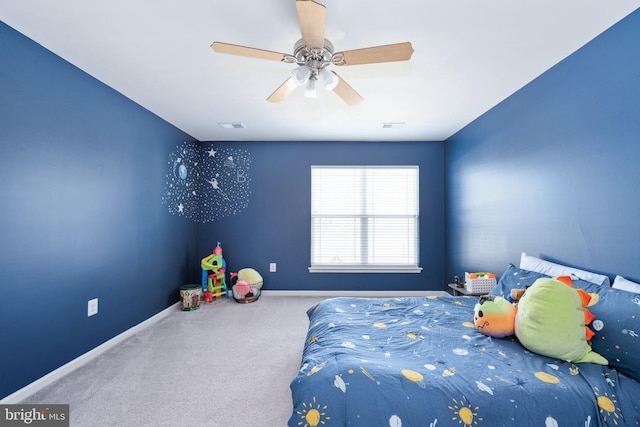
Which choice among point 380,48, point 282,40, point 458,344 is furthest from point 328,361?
point 282,40

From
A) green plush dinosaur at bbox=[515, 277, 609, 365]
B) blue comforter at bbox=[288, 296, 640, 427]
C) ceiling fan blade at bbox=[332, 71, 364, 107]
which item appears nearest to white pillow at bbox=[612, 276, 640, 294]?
green plush dinosaur at bbox=[515, 277, 609, 365]

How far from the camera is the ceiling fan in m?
1.48

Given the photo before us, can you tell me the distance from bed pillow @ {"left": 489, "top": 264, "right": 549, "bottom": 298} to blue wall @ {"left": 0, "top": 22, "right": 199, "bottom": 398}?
3380 millimetres

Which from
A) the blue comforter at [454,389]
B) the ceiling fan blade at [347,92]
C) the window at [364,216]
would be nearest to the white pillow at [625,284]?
the blue comforter at [454,389]

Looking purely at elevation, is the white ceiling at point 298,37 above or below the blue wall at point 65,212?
above

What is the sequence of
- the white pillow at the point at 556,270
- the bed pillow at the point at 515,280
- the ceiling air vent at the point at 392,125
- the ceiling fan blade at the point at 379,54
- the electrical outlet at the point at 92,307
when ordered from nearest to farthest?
the ceiling fan blade at the point at 379,54, the white pillow at the point at 556,270, the bed pillow at the point at 515,280, the electrical outlet at the point at 92,307, the ceiling air vent at the point at 392,125

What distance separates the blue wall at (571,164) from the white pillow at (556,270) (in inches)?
3.5

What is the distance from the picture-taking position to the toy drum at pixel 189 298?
147 inches

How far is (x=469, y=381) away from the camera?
4.14ft

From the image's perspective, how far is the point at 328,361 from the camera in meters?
1.38

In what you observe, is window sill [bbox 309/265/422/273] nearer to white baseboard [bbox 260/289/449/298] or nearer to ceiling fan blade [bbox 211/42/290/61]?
white baseboard [bbox 260/289/449/298]

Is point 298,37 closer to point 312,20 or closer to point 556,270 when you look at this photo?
point 312,20

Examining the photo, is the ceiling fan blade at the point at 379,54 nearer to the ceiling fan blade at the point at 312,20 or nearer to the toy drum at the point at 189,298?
the ceiling fan blade at the point at 312,20

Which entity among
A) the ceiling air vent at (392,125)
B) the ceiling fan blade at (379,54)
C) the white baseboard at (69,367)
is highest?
the ceiling air vent at (392,125)
